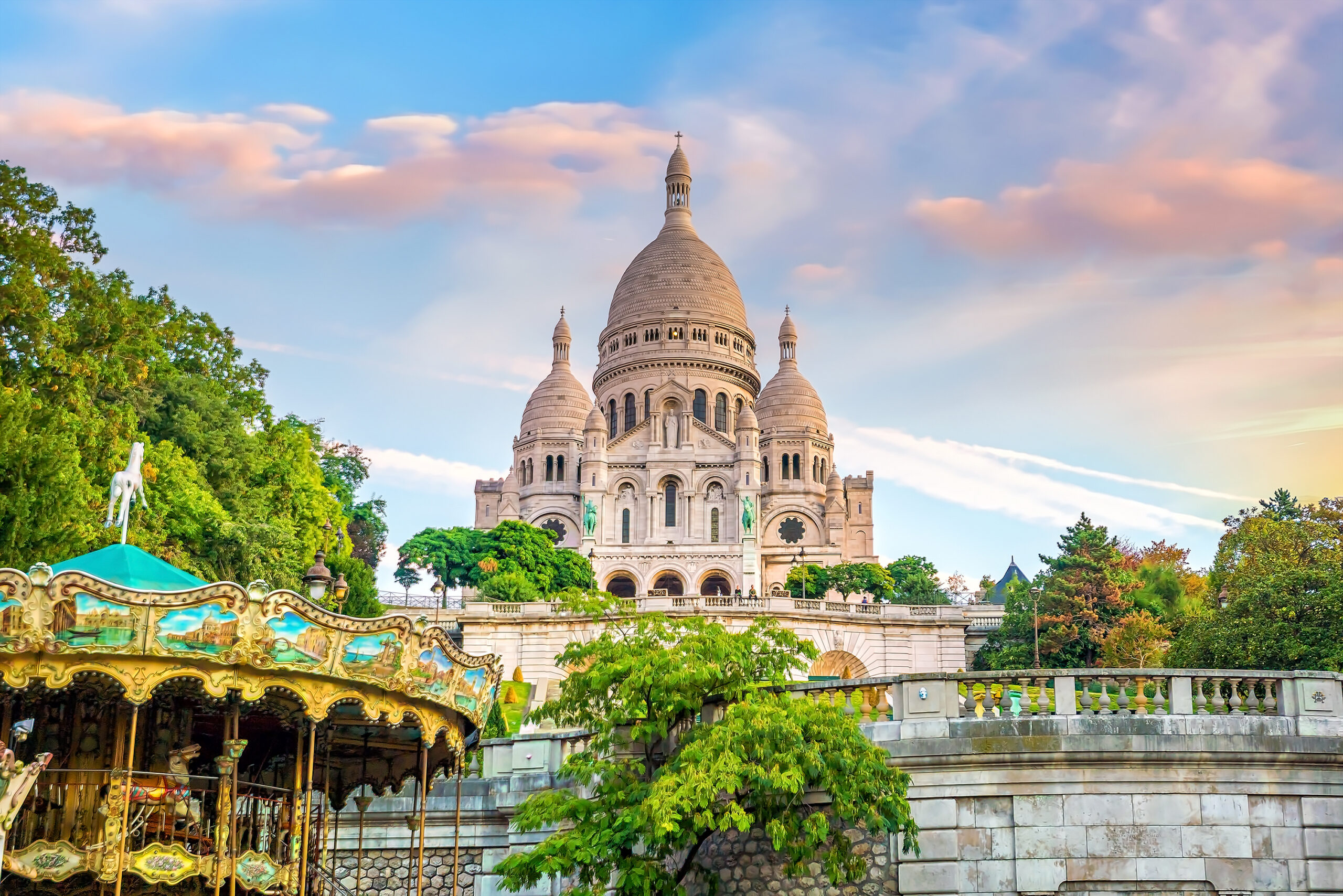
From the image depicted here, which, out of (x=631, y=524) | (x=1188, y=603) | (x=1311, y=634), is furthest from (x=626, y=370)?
(x=1311, y=634)

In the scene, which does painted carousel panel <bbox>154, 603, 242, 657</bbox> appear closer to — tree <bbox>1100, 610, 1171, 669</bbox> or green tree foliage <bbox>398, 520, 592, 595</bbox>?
tree <bbox>1100, 610, 1171, 669</bbox>

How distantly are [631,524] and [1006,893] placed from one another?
7540 centimetres

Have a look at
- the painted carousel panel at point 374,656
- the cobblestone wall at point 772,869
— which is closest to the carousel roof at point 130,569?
the painted carousel panel at point 374,656

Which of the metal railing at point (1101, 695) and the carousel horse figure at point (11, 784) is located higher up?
the metal railing at point (1101, 695)

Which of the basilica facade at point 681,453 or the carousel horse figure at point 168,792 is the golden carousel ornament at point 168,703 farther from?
the basilica facade at point 681,453

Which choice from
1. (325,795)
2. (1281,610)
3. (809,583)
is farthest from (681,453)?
(325,795)

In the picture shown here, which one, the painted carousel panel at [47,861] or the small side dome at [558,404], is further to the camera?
the small side dome at [558,404]

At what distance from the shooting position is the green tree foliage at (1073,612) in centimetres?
5388

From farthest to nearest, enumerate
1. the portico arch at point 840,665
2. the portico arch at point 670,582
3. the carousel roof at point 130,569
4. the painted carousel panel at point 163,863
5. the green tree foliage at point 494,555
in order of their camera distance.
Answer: the portico arch at point 670,582 < the green tree foliage at point 494,555 < the portico arch at point 840,665 < the carousel roof at point 130,569 < the painted carousel panel at point 163,863

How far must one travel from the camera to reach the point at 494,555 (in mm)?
76875

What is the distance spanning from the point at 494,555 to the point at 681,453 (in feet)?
72.2

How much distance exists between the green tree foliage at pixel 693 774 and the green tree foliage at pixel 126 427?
44.7 feet

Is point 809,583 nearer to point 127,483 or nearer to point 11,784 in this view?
point 127,483

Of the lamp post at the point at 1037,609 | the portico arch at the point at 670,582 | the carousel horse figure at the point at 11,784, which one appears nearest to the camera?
the carousel horse figure at the point at 11,784
